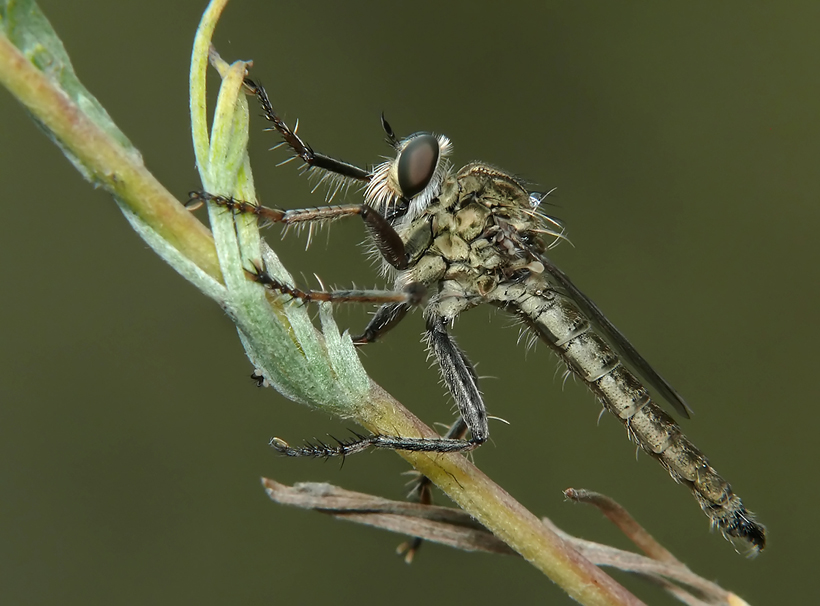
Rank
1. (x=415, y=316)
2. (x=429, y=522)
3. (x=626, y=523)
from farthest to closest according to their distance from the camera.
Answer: (x=415, y=316) < (x=626, y=523) < (x=429, y=522)

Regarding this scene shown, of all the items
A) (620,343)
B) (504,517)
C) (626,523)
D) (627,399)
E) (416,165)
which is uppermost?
(416,165)

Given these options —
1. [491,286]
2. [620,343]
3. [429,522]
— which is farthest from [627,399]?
[429,522]

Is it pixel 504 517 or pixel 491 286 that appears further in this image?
pixel 491 286

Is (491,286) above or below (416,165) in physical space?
below

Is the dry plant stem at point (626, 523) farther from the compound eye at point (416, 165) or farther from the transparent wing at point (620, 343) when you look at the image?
the compound eye at point (416, 165)

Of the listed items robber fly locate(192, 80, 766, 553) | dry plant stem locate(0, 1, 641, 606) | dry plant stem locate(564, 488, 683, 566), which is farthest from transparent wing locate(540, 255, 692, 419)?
dry plant stem locate(0, 1, 641, 606)

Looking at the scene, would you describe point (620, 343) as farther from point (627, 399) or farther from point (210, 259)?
point (210, 259)

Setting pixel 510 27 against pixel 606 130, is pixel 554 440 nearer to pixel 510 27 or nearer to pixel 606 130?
pixel 606 130

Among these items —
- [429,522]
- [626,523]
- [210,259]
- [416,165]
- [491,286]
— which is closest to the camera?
[210,259]

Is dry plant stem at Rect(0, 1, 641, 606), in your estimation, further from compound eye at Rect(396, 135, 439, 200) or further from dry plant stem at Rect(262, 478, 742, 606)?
compound eye at Rect(396, 135, 439, 200)
